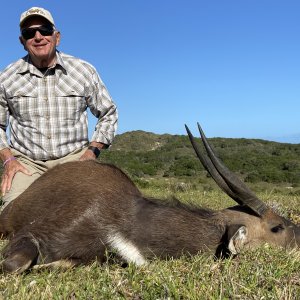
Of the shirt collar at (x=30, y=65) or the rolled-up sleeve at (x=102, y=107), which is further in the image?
the rolled-up sleeve at (x=102, y=107)

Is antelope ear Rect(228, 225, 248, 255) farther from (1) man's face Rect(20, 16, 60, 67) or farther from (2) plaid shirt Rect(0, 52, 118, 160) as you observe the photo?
(1) man's face Rect(20, 16, 60, 67)

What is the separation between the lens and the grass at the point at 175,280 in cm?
299

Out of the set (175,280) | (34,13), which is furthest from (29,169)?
(175,280)

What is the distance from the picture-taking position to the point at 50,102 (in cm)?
597

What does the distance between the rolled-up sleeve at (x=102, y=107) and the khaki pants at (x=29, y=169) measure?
0.36 meters

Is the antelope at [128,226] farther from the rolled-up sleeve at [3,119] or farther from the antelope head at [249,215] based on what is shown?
the rolled-up sleeve at [3,119]

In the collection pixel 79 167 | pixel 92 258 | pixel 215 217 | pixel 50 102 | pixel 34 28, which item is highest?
pixel 34 28

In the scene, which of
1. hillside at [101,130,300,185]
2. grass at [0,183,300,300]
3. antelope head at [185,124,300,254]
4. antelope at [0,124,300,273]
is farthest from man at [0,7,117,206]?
Result: hillside at [101,130,300,185]

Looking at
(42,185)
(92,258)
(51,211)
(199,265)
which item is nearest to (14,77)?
(42,185)

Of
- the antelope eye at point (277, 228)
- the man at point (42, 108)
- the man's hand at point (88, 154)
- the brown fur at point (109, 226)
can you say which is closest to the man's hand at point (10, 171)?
the man at point (42, 108)

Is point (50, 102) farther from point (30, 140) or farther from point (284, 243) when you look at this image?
point (284, 243)

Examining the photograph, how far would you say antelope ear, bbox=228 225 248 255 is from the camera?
3956 millimetres

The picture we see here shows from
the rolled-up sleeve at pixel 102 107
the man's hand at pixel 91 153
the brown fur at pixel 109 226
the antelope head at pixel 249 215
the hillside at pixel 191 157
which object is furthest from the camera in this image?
the hillside at pixel 191 157

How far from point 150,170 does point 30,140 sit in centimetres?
2069
